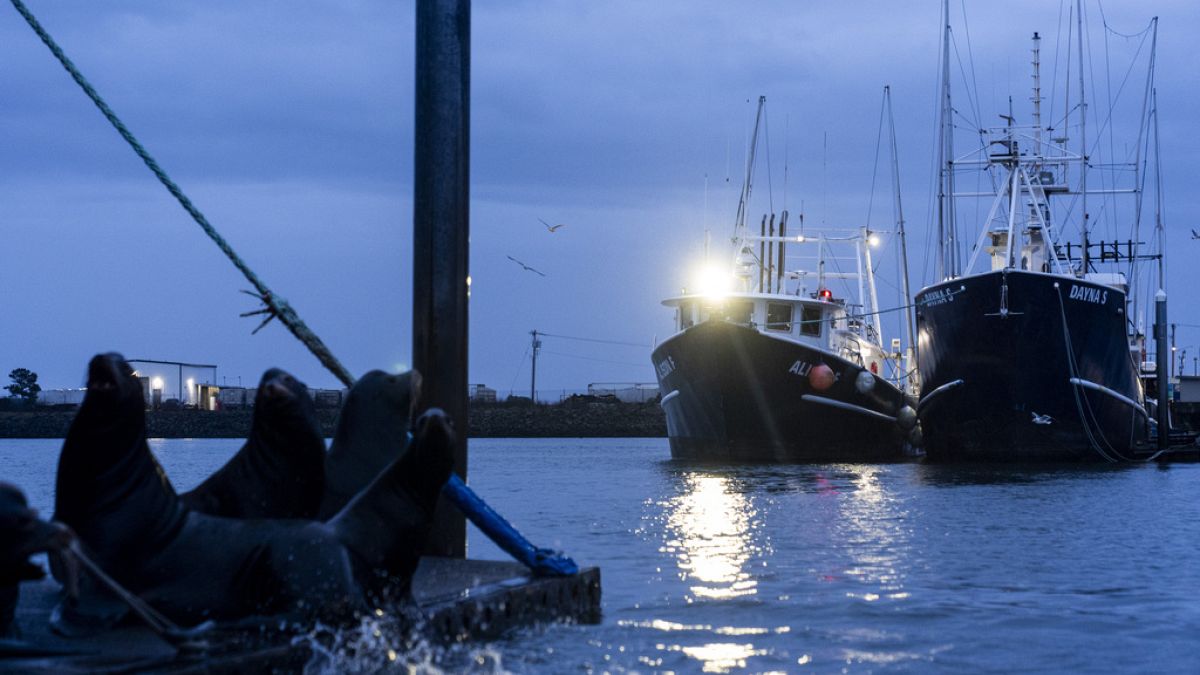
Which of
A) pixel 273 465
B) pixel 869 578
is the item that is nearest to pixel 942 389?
pixel 869 578

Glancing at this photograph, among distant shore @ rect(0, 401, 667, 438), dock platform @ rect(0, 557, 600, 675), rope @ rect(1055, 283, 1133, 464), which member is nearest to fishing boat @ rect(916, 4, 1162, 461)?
rope @ rect(1055, 283, 1133, 464)

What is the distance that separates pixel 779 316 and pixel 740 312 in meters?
1.13

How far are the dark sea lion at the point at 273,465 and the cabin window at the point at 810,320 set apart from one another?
32.0m

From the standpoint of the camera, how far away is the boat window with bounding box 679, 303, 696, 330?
39.7 meters

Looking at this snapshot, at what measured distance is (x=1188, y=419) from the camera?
7700 centimetres

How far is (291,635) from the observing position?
618 centimetres

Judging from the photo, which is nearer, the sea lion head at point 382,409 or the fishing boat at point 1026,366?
Result: the sea lion head at point 382,409

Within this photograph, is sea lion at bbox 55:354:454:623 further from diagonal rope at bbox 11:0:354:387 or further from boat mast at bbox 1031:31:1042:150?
boat mast at bbox 1031:31:1042:150

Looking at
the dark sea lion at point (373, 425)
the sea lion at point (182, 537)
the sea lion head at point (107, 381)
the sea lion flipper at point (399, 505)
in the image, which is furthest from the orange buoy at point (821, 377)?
the sea lion head at point (107, 381)

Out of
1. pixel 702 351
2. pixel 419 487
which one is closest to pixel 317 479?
pixel 419 487

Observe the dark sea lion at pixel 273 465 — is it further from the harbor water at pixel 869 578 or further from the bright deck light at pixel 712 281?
the bright deck light at pixel 712 281

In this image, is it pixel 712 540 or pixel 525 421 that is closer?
pixel 712 540

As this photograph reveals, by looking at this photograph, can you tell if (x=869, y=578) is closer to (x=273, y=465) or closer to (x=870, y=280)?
(x=273, y=465)

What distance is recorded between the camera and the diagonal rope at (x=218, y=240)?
6309mm
